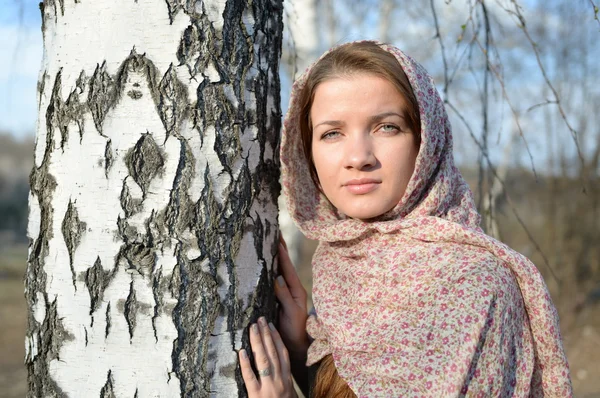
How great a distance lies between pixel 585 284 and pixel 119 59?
8661mm

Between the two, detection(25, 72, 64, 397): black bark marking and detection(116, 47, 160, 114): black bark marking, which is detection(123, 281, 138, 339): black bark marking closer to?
detection(25, 72, 64, 397): black bark marking

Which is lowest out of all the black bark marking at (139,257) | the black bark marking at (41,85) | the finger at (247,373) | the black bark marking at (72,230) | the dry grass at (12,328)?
the dry grass at (12,328)

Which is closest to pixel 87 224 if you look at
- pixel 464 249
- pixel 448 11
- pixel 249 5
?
pixel 249 5

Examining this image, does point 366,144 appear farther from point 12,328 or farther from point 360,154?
point 12,328

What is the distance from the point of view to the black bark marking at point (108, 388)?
143 cm

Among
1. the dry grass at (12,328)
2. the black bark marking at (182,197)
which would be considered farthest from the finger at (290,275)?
the dry grass at (12,328)

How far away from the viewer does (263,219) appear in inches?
66.7

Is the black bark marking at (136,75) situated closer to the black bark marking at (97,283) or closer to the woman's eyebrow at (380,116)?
the black bark marking at (97,283)

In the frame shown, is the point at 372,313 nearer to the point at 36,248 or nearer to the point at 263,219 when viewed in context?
the point at 263,219

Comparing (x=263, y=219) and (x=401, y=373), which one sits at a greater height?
(x=263, y=219)

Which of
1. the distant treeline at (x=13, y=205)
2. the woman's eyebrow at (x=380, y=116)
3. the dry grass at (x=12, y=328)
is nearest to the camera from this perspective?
the woman's eyebrow at (x=380, y=116)

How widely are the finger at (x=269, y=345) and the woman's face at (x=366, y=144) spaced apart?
433 millimetres

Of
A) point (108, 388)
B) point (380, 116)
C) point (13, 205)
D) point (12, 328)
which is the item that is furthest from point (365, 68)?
point (13, 205)

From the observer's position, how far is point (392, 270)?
67.1 inches
